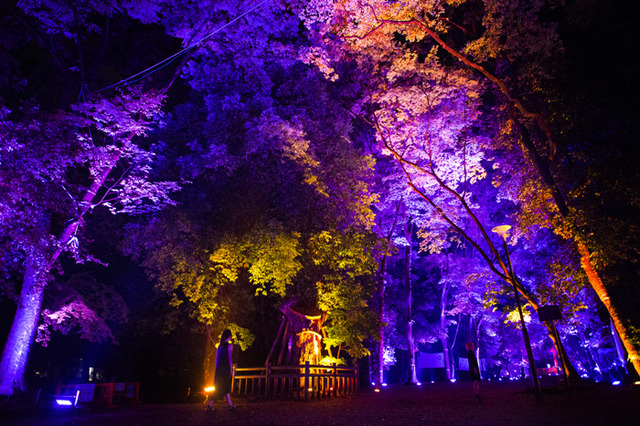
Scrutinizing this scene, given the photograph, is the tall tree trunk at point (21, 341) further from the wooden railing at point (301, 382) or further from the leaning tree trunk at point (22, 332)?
the wooden railing at point (301, 382)

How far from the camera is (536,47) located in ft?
33.4

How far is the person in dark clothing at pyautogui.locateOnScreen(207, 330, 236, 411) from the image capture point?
8859 mm

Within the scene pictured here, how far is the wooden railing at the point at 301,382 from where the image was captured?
1193cm

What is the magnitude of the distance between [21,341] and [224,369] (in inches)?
309

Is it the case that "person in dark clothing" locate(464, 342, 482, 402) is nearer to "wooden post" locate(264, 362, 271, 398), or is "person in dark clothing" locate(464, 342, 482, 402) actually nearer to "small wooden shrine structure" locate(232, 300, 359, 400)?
"small wooden shrine structure" locate(232, 300, 359, 400)

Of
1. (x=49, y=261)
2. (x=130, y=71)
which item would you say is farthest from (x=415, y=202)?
(x=49, y=261)

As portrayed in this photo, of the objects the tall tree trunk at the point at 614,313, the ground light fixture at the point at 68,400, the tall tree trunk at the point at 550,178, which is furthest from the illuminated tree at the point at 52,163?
the tall tree trunk at the point at 614,313

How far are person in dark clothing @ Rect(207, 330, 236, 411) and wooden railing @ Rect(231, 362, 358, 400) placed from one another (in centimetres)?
324

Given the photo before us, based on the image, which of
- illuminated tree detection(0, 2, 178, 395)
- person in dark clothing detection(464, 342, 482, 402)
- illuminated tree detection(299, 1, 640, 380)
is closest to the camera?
illuminated tree detection(0, 2, 178, 395)

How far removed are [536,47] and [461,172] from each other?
6.90 metres

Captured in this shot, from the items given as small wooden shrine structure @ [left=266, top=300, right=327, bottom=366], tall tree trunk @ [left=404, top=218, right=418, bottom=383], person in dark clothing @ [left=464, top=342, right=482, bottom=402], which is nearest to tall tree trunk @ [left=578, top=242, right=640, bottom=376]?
person in dark clothing @ [left=464, top=342, right=482, bottom=402]

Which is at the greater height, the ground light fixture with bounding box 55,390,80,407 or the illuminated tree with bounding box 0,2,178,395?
A: the illuminated tree with bounding box 0,2,178,395

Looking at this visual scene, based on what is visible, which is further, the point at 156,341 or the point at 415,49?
the point at 156,341

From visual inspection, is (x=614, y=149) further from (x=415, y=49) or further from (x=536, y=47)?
(x=415, y=49)
